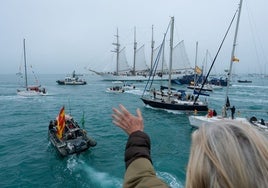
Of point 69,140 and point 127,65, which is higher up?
point 127,65

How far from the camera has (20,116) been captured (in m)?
31.7

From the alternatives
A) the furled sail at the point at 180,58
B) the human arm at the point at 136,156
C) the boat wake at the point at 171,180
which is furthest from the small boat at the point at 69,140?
the furled sail at the point at 180,58

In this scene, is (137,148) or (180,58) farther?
(180,58)

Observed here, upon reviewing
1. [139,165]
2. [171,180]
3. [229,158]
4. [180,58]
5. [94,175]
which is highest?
[180,58]

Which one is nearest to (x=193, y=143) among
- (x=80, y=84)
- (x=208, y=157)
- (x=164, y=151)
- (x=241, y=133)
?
(x=208, y=157)

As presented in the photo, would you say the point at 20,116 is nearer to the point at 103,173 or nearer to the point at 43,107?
the point at 43,107

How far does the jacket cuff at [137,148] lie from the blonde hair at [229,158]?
2.05 ft

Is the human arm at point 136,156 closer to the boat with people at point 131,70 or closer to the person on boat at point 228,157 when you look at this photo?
the person on boat at point 228,157

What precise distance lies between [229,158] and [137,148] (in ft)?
2.82

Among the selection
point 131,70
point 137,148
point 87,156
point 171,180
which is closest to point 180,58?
point 131,70

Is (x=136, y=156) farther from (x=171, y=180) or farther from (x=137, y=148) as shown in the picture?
(x=171, y=180)

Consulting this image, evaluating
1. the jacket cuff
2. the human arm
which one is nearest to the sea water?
the human arm

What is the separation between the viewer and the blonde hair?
1.16m

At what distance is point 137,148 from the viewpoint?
191 cm
